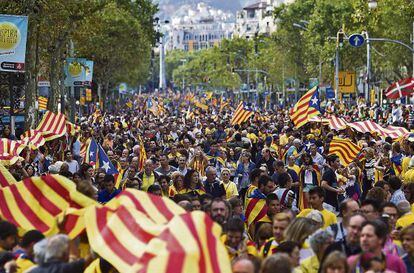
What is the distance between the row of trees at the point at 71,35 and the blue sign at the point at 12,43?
486 centimetres

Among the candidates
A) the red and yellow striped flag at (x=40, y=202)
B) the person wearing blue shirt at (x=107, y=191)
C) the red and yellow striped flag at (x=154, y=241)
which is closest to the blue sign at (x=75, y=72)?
the person wearing blue shirt at (x=107, y=191)

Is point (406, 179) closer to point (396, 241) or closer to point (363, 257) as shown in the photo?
point (396, 241)

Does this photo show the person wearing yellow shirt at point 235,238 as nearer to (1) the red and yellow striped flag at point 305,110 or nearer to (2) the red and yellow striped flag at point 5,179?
(2) the red and yellow striped flag at point 5,179

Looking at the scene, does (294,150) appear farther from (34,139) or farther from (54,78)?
(54,78)

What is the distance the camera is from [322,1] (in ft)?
270

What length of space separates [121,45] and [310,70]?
18577mm

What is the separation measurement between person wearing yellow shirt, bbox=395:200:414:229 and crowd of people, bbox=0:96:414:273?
13mm

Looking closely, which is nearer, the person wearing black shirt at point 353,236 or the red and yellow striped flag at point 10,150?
the person wearing black shirt at point 353,236

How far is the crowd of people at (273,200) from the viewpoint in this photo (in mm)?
9898

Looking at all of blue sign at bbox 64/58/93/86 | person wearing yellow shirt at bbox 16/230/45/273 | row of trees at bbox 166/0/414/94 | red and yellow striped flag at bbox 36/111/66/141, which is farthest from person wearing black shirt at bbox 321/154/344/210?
row of trees at bbox 166/0/414/94

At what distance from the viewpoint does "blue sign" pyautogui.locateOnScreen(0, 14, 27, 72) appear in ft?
91.8

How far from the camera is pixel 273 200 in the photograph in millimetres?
14445

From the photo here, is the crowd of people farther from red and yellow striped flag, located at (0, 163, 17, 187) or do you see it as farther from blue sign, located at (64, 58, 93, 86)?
blue sign, located at (64, 58, 93, 86)

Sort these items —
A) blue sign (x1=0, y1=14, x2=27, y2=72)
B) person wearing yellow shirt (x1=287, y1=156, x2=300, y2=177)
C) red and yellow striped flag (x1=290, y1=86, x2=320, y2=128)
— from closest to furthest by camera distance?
person wearing yellow shirt (x1=287, y1=156, x2=300, y2=177)
blue sign (x1=0, y1=14, x2=27, y2=72)
red and yellow striped flag (x1=290, y1=86, x2=320, y2=128)
